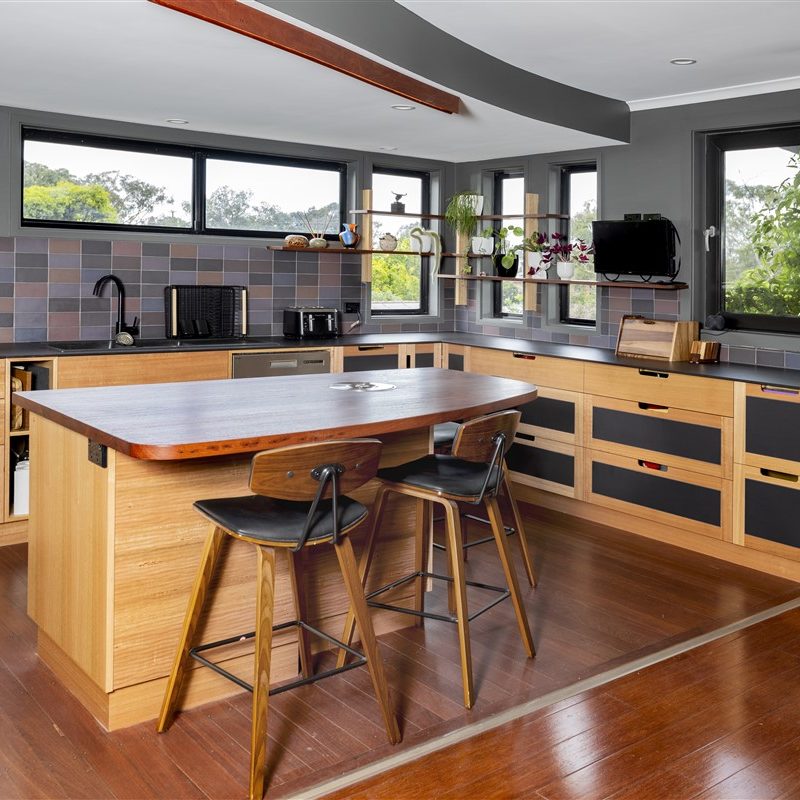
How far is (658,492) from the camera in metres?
4.92

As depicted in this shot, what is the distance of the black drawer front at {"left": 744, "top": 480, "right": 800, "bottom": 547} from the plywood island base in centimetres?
233

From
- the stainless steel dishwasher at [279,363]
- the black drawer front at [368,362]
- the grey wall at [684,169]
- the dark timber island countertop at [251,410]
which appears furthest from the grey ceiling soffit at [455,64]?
the stainless steel dishwasher at [279,363]

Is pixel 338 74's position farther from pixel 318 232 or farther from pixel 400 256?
pixel 400 256

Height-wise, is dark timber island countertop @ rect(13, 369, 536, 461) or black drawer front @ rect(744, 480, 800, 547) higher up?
dark timber island countertop @ rect(13, 369, 536, 461)

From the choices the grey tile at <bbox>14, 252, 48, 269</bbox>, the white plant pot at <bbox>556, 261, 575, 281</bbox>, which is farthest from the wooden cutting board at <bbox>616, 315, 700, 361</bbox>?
the grey tile at <bbox>14, 252, 48, 269</bbox>

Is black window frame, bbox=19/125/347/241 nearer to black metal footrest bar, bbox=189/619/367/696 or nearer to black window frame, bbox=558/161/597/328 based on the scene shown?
black window frame, bbox=558/161/597/328

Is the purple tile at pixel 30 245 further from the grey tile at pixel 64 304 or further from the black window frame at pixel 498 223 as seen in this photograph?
the black window frame at pixel 498 223

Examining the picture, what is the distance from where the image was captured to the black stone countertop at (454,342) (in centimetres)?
464

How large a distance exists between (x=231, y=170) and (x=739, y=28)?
3.36m

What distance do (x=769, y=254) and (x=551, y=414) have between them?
4.98 ft

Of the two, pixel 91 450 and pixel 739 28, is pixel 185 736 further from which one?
pixel 739 28

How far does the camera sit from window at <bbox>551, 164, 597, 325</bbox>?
6.19 meters

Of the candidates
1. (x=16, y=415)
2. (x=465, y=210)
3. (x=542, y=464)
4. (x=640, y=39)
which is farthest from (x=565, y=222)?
(x=16, y=415)

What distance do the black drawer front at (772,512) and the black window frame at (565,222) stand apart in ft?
6.82
